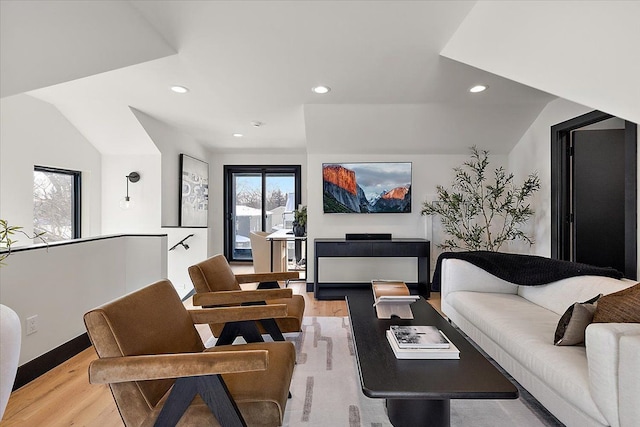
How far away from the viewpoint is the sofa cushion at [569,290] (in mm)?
2332

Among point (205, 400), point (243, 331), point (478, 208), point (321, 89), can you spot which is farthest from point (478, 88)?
point (205, 400)

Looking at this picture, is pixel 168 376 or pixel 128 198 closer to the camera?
pixel 168 376

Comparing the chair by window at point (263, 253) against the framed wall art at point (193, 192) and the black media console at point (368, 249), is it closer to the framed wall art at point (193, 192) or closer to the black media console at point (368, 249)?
the black media console at point (368, 249)

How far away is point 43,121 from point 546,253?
5.80 m

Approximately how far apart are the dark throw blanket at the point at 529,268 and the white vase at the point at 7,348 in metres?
3.10

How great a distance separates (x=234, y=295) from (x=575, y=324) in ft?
6.21

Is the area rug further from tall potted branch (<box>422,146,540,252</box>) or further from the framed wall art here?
the framed wall art

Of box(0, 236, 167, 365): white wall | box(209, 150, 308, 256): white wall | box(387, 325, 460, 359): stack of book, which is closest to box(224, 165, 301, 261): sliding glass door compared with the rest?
box(209, 150, 308, 256): white wall

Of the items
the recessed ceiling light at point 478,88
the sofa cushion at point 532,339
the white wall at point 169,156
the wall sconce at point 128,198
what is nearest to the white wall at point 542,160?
the recessed ceiling light at point 478,88

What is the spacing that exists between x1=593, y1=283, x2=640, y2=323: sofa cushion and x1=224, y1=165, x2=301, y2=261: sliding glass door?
5.76 m

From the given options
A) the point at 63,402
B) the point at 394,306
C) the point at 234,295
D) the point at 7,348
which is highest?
the point at 7,348

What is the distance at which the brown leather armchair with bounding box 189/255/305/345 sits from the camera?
2082 mm

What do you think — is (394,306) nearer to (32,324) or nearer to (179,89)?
(32,324)

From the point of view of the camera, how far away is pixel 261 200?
730cm
